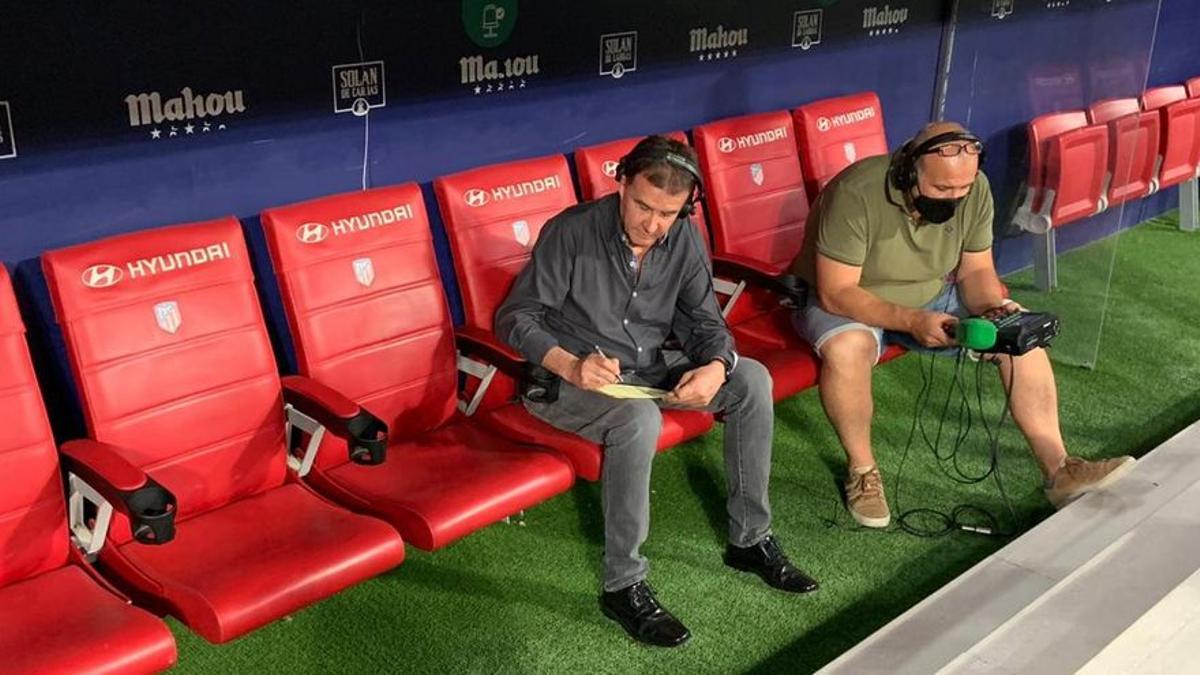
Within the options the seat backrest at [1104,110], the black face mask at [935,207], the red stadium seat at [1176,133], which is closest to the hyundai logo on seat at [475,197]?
the black face mask at [935,207]

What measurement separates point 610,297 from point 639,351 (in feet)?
0.55

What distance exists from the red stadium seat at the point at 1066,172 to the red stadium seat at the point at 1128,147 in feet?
0.16

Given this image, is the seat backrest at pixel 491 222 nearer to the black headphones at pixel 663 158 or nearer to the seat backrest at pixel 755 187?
the black headphones at pixel 663 158

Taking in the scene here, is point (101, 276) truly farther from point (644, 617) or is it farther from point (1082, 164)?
point (1082, 164)

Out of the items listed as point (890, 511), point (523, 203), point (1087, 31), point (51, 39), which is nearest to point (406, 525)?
point (523, 203)

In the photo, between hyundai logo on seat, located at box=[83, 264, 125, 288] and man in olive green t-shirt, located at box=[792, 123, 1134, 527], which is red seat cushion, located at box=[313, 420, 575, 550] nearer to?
hyundai logo on seat, located at box=[83, 264, 125, 288]

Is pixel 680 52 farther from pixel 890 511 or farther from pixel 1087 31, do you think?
pixel 1087 31

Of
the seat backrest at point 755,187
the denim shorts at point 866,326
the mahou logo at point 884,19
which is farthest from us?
the mahou logo at point 884,19

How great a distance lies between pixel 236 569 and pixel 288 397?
0.49 m

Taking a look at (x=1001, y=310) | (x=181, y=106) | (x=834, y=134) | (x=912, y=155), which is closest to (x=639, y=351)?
(x=912, y=155)

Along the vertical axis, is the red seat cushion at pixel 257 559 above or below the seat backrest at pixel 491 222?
below

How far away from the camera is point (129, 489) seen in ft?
7.20

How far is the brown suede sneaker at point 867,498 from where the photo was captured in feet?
10.9

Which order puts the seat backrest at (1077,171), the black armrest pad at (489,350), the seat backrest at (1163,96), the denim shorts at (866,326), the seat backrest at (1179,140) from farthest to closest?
the seat backrest at (1179,140) → the seat backrest at (1163,96) → the seat backrest at (1077,171) → the denim shorts at (866,326) → the black armrest pad at (489,350)
